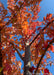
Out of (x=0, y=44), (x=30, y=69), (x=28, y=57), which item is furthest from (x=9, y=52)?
(x=30, y=69)

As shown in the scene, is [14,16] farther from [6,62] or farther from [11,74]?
[11,74]

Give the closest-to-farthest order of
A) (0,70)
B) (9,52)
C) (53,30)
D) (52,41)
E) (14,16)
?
1. (52,41)
2. (53,30)
3. (0,70)
4. (9,52)
5. (14,16)

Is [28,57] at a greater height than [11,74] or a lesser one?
greater

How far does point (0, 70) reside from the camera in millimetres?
2947

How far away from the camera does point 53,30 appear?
107 inches

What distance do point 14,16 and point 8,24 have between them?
0.53 meters

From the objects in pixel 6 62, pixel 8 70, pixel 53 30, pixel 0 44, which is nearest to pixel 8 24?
pixel 0 44

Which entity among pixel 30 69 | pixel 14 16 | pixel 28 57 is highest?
pixel 14 16

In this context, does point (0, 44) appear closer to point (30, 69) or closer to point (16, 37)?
point (16, 37)

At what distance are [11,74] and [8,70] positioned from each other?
0.20 metres

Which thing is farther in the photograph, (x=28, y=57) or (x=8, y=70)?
(x=8, y=70)

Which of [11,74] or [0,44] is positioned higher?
[0,44]

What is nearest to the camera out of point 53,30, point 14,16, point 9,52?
point 53,30

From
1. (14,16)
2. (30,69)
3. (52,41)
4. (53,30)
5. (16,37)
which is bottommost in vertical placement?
(30,69)
